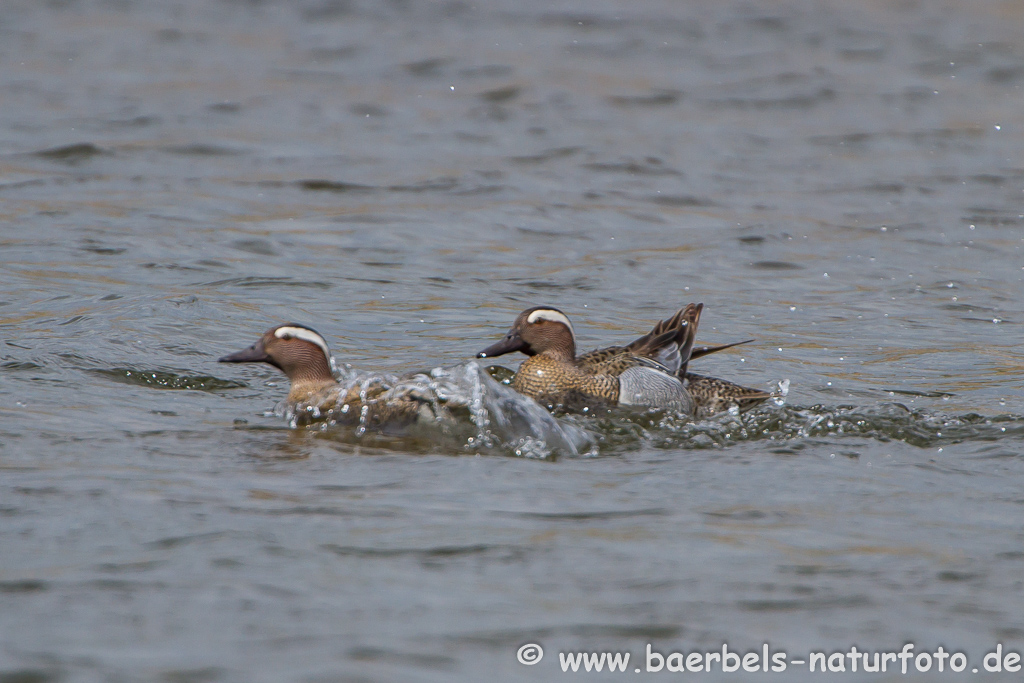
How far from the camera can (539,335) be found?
8.88 metres

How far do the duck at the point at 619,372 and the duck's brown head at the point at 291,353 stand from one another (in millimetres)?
1151

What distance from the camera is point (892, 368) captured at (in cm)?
968

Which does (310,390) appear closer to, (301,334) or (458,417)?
(301,334)

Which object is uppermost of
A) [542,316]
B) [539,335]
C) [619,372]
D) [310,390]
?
[542,316]

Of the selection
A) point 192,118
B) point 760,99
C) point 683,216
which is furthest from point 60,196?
point 760,99

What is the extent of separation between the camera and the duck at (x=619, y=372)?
859 centimetres

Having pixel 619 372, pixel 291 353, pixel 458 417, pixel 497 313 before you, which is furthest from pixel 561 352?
pixel 497 313

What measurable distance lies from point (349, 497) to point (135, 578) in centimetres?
127

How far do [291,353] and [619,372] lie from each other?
2.05 m

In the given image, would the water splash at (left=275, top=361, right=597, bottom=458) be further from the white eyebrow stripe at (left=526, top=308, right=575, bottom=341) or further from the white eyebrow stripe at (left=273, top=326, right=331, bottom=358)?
the white eyebrow stripe at (left=526, top=308, right=575, bottom=341)

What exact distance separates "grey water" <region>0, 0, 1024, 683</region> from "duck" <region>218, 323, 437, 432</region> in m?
0.21

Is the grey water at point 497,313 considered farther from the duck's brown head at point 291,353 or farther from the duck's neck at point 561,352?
the duck's neck at point 561,352

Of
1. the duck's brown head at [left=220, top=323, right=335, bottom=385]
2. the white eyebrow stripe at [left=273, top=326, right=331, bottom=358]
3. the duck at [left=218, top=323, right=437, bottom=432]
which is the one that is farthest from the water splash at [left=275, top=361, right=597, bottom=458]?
the white eyebrow stripe at [left=273, top=326, right=331, bottom=358]

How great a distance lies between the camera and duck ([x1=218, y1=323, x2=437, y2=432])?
7520mm
